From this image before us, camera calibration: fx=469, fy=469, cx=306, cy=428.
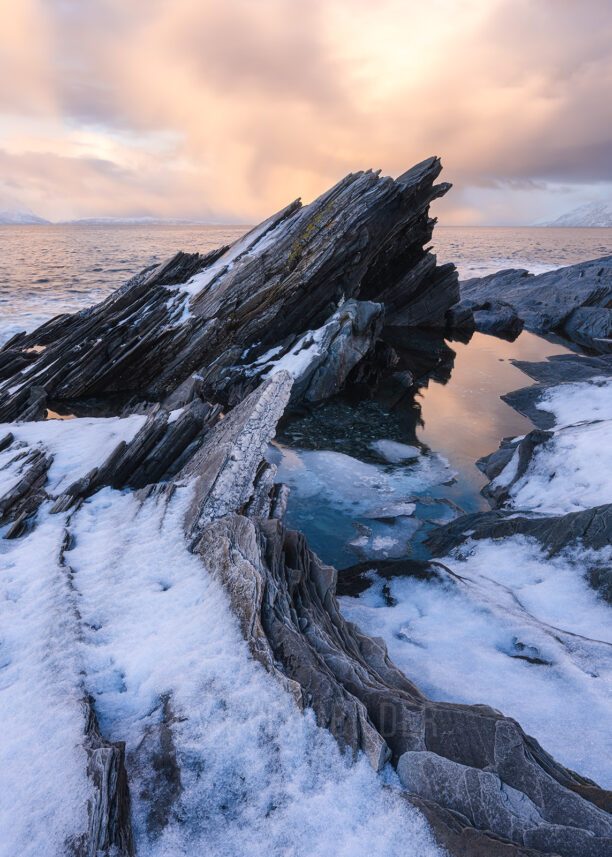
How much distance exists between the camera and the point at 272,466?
1016 cm

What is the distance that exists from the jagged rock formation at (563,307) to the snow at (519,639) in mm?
29158

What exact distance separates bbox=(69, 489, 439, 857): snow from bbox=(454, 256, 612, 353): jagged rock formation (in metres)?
34.6

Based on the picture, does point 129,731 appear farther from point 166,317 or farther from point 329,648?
point 166,317

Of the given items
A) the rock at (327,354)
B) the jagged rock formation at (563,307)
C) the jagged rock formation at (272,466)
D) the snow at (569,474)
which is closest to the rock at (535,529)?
the snow at (569,474)

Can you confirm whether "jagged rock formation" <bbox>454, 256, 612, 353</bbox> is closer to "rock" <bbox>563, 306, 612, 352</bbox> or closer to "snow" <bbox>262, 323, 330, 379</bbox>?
"rock" <bbox>563, 306, 612, 352</bbox>

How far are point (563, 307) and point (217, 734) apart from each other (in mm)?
43229

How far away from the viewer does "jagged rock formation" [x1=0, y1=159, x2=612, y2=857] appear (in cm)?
387

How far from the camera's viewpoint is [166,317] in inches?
898

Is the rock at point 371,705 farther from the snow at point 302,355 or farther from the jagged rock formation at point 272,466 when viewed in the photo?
the snow at point 302,355

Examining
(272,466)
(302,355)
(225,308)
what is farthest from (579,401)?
(225,308)

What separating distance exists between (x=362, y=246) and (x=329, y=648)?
905 inches

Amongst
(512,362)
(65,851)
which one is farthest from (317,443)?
(512,362)

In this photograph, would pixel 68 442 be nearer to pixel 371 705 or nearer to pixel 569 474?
pixel 371 705

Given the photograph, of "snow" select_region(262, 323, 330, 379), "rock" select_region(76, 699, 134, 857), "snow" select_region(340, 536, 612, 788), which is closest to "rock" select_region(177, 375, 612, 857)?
"snow" select_region(340, 536, 612, 788)
